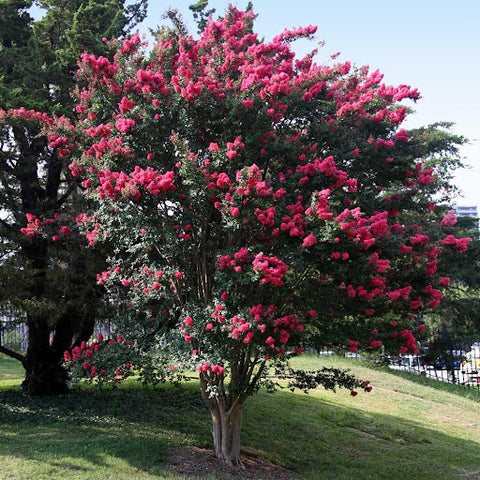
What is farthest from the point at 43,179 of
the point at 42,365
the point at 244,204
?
the point at 244,204

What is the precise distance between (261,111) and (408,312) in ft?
9.82

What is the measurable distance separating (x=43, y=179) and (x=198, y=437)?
18.9 ft

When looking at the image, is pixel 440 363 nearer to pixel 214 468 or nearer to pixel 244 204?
pixel 214 468

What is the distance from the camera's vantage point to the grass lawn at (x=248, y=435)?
628 cm

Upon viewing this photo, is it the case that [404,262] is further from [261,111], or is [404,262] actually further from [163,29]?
[163,29]

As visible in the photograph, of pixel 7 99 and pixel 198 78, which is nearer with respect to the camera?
pixel 198 78

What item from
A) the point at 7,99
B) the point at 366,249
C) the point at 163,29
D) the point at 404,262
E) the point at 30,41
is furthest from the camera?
the point at 30,41

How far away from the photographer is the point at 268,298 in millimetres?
6285

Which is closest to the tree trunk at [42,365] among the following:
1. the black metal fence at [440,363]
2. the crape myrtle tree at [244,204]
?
the crape myrtle tree at [244,204]

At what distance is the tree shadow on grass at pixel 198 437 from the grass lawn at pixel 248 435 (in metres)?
0.02

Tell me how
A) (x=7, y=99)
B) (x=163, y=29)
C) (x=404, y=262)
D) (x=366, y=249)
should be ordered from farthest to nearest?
(x=7, y=99) → (x=163, y=29) → (x=404, y=262) → (x=366, y=249)

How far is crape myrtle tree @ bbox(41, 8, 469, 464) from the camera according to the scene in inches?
218

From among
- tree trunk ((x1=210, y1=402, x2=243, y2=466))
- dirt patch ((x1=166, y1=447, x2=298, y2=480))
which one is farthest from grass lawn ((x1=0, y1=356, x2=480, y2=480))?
tree trunk ((x1=210, y1=402, x2=243, y2=466))

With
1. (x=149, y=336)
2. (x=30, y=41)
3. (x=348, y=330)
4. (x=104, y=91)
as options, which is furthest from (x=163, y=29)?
(x=348, y=330)
